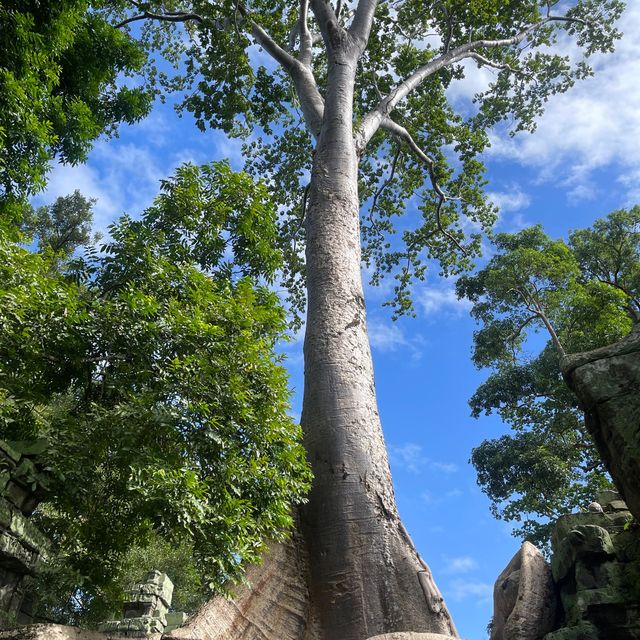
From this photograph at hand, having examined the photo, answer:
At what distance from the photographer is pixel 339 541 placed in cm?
419

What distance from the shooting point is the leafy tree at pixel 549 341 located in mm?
12352

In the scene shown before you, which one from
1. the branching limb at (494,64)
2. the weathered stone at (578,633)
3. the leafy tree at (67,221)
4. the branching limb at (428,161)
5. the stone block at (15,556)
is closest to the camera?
the weathered stone at (578,633)

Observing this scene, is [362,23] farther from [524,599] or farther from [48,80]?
[524,599]

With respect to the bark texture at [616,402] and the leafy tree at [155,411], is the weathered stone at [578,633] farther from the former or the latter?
the leafy tree at [155,411]

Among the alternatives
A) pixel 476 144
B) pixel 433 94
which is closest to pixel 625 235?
pixel 476 144

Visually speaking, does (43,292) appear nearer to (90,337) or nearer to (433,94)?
(90,337)

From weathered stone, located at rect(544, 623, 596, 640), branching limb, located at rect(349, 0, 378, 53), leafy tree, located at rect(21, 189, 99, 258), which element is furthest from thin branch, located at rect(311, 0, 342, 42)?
leafy tree, located at rect(21, 189, 99, 258)

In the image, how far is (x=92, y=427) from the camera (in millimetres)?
4613

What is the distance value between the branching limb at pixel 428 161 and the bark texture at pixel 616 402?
6.54m

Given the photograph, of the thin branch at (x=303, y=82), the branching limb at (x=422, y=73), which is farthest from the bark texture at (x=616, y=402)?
the thin branch at (x=303, y=82)

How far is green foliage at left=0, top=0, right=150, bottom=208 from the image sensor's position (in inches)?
262

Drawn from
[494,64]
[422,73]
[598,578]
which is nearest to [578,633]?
[598,578]

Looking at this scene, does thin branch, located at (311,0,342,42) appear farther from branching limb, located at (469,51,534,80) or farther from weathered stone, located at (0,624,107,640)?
weathered stone, located at (0,624,107,640)

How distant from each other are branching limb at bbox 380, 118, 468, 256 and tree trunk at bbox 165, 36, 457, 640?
500 centimetres
